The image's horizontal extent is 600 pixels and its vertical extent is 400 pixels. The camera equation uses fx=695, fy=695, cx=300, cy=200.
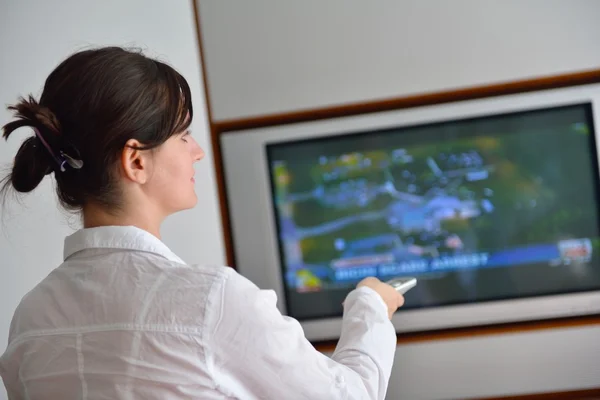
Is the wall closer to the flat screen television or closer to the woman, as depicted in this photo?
the flat screen television

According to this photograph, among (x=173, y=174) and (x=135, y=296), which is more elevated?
(x=173, y=174)

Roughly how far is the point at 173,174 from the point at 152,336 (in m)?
0.31

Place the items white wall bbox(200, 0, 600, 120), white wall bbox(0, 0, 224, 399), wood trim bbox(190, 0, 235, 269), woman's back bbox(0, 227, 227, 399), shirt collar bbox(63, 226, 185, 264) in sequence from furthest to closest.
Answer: wood trim bbox(190, 0, 235, 269)
white wall bbox(200, 0, 600, 120)
white wall bbox(0, 0, 224, 399)
shirt collar bbox(63, 226, 185, 264)
woman's back bbox(0, 227, 227, 399)

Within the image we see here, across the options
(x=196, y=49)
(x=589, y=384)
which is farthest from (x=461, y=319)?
(x=196, y=49)

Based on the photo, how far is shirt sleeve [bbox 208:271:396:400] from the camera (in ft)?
3.13

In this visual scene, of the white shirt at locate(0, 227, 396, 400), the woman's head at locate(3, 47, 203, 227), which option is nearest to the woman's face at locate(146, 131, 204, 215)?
the woman's head at locate(3, 47, 203, 227)

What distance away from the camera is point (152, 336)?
0.95 meters

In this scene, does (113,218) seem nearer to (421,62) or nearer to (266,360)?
(266,360)

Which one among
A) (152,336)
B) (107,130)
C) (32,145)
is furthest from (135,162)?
(152,336)

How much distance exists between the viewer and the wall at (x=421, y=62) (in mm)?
2418

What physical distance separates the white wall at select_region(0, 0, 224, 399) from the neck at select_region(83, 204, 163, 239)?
344 millimetres

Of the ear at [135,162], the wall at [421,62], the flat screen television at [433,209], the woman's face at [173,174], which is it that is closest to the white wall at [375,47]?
the wall at [421,62]

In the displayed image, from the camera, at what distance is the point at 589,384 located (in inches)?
95.7

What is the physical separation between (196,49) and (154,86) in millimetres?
1555
